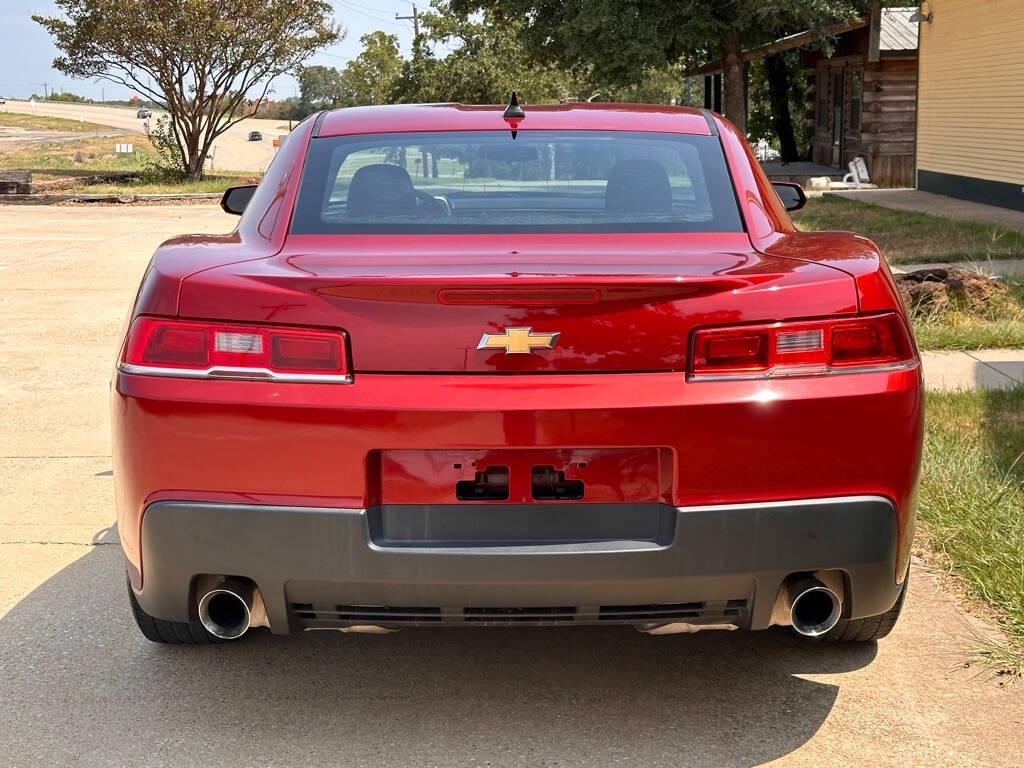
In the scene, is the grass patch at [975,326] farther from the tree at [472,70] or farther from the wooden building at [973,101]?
the tree at [472,70]

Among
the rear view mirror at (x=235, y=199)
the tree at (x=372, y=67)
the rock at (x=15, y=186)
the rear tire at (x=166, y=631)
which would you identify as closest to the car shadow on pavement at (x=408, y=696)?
the rear tire at (x=166, y=631)

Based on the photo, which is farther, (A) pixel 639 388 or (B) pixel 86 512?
(B) pixel 86 512

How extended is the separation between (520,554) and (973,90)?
21807 millimetres

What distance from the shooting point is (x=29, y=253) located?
52.5 ft

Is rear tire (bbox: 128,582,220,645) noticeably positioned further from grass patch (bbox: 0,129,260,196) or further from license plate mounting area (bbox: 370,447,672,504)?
grass patch (bbox: 0,129,260,196)

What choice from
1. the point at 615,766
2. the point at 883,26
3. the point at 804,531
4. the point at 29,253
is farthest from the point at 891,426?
the point at 883,26

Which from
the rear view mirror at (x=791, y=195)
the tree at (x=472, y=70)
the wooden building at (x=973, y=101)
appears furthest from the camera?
the tree at (x=472, y=70)

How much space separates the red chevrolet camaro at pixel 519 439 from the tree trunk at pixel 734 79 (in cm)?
2884

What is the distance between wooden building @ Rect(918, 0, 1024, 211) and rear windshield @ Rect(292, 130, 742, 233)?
17.4 metres

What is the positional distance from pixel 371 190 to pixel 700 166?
38.2 inches

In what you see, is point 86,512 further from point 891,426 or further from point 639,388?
point 891,426

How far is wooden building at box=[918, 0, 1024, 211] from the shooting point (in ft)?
66.2

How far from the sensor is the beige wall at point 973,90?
66.2ft

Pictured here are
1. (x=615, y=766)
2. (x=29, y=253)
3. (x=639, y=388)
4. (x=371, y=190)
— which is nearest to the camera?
(x=639, y=388)
